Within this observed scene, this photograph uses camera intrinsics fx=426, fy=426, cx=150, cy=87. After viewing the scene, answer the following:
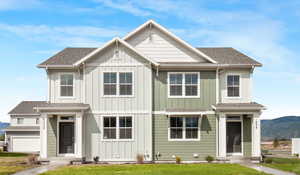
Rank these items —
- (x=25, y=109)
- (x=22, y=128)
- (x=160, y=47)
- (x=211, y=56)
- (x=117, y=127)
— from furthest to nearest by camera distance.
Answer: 1. (x=25, y=109)
2. (x=22, y=128)
3. (x=211, y=56)
4. (x=160, y=47)
5. (x=117, y=127)

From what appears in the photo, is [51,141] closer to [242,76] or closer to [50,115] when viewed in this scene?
[50,115]

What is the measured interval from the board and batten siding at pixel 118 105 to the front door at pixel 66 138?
1159mm

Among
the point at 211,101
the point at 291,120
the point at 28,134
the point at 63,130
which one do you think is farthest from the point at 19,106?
the point at 291,120

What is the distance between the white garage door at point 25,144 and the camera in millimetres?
57812

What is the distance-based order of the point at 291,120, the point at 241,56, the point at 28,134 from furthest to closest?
the point at 291,120, the point at 28,134, the point at 241,56

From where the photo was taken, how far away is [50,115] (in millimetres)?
26281

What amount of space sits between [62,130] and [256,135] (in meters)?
12.1

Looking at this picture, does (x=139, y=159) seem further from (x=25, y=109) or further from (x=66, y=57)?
(x=25, y=109)

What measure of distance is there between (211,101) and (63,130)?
375 inches

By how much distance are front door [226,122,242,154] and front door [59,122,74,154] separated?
32.5 ft

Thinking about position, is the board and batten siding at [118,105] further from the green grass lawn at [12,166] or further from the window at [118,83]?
the green grass lawn at [12,166]

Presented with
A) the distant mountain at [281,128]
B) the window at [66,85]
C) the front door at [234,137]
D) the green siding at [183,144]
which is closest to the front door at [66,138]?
the window at [66,85]

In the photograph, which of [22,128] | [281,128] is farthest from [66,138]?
[281,128]

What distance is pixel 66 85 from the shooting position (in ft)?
87.7
